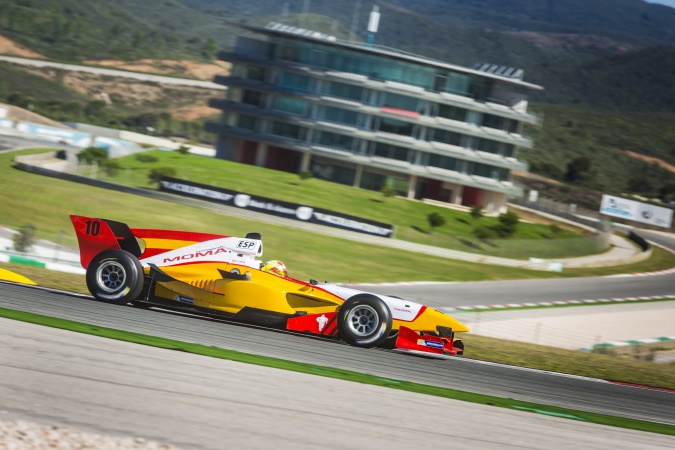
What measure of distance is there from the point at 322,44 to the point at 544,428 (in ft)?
225

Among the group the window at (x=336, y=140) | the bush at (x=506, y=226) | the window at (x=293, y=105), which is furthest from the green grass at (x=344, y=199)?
the window at (x=293, y=105)

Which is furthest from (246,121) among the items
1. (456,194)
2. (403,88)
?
(456,194)

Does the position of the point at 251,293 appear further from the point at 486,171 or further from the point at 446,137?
the point at 486,171

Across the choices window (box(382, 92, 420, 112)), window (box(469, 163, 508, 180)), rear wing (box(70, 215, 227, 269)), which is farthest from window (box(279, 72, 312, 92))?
rear wing (box(70, 215, 227, 269))

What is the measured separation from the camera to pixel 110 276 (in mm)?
12188

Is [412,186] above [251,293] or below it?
above

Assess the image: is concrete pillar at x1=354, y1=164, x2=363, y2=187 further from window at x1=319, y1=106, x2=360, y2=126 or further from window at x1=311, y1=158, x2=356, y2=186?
window at x1=319, y1=106, x2=360, y2=126

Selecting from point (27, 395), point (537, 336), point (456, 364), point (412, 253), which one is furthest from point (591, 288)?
point (27, 395)

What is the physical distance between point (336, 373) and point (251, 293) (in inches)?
106

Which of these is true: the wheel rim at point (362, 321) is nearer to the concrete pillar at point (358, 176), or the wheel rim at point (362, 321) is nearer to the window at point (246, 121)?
the concrete pillar at point (358, 176)

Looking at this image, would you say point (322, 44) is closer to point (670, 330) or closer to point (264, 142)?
point (264, 142)

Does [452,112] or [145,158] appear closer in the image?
[145,158]

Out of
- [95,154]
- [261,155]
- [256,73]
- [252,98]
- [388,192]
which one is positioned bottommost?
[95,154]

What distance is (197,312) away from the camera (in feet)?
39.9
